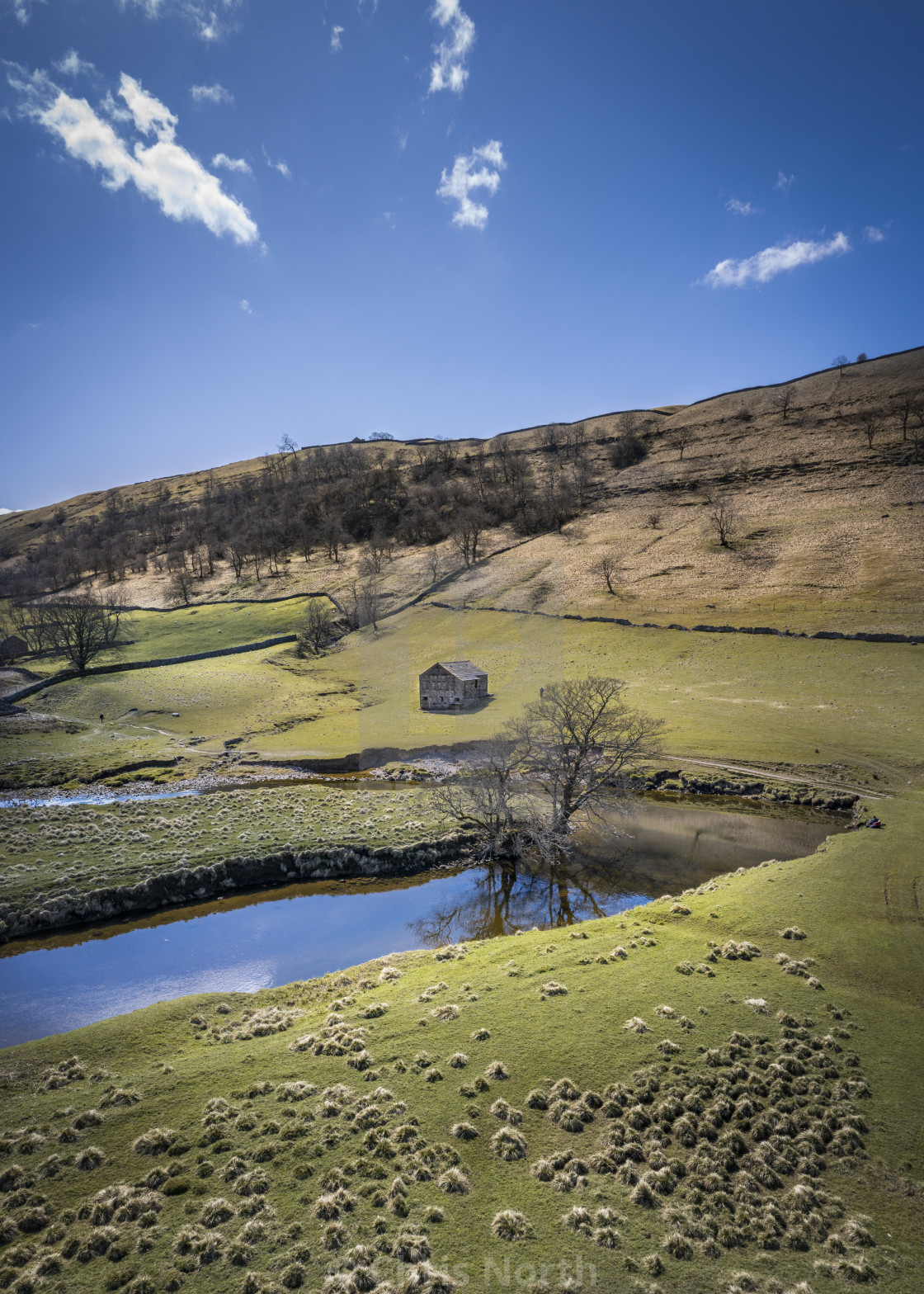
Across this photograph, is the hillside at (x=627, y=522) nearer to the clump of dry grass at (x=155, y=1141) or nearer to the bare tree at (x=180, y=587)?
the bare tree at (x=180, y=587)

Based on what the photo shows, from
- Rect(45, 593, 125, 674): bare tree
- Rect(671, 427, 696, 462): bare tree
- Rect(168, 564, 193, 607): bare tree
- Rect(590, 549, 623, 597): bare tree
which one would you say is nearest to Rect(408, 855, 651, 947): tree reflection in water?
Rect(590, 549, 623, 597): bare tree

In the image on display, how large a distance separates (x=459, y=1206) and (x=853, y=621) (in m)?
65.9

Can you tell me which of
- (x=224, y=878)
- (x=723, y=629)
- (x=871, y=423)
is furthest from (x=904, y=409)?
(x=224, y=878)

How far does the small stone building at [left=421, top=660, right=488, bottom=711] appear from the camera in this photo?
183ft

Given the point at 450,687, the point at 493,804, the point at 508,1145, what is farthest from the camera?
the point at 450,687

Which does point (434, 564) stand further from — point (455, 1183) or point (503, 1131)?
point (455, 1183)

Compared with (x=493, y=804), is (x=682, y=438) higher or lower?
higher

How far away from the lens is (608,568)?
92.1 metres

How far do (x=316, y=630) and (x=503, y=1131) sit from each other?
77480 millimetres

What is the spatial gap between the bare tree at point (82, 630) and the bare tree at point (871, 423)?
449 ft

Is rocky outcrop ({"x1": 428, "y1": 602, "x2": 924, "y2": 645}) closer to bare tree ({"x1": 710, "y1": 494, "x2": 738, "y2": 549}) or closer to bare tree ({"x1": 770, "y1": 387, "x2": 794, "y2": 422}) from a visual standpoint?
bare tree ({"x1": 710, "y1": 494, "x2": 738, "y2": 549})

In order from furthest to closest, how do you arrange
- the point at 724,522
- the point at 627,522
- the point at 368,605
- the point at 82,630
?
the point at 627,522
the point at 724,522
the point at 368,605
the point at 82,630

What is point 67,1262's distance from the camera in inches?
368

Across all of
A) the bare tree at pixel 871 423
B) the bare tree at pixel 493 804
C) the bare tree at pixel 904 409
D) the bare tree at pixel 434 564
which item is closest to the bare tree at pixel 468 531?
the bare tree at pixel 434 564
